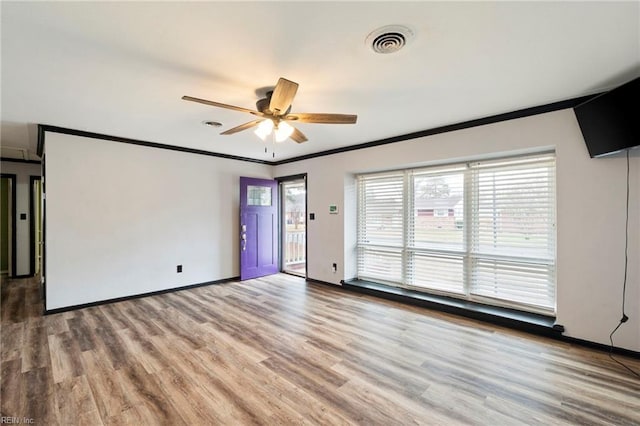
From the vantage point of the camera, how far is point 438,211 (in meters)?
4.24

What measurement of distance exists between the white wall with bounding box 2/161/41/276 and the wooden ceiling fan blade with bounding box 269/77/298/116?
22.2 ft

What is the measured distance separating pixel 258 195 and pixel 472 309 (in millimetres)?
4247

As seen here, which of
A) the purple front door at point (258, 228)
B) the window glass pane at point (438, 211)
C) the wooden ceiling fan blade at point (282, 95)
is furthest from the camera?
the purple front door at point (258, 228)

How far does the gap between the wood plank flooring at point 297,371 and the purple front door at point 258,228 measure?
2.00 m

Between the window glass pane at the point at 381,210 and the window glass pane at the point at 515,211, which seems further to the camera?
the window glass pane at the point at 381,210

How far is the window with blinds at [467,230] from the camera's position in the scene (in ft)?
11.1

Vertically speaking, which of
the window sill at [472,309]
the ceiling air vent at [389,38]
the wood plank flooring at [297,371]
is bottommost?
the wood plank flooring at [297,371]

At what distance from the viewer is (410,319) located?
11.8ft

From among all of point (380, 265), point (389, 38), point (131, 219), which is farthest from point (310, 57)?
point (131, 219)

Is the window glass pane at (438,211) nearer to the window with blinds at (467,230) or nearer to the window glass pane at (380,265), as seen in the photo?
the window with blinds at (467,230)

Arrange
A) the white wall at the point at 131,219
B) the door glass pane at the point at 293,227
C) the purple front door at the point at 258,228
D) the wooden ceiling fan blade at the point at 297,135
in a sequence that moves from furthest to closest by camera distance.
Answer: the door glass pane at the point at 293,227
the purple front door at the point at 258,228
the white wall at the point at 131,219
the wooden ceiling fan blade at the point at 297,135

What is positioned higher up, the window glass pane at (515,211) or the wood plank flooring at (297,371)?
the window glass pane at (515,211)

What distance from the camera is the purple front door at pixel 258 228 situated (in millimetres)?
5691

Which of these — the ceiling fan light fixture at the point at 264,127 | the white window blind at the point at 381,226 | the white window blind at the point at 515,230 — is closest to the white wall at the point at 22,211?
the ceiling fan light fixture at the point at 264,127
